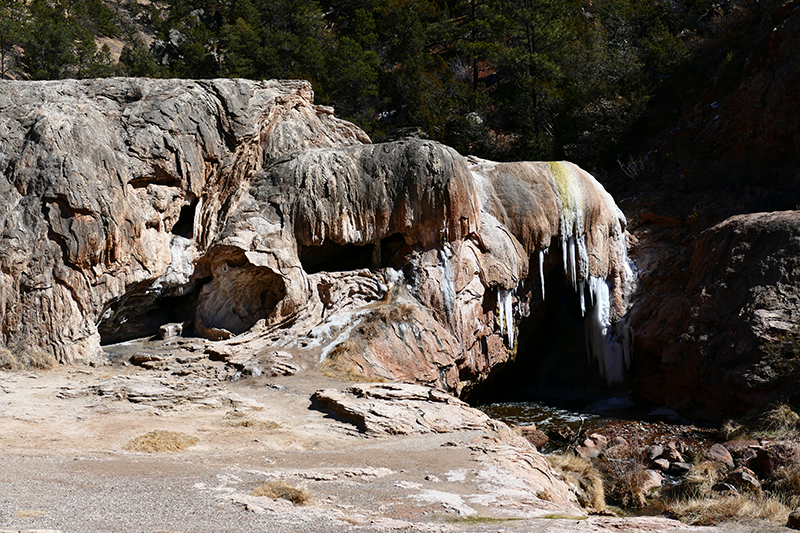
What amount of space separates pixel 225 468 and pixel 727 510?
6.03 m

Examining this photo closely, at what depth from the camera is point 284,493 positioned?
711 centimetres

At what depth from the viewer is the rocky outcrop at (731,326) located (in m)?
14.4

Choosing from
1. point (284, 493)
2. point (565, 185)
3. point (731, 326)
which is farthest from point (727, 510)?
point (565, 185)

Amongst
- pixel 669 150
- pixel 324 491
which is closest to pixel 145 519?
pixel 324 491

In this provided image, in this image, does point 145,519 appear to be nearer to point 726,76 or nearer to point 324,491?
point 324,491

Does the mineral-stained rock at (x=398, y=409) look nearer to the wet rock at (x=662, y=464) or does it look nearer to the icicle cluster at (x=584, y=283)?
the wet rock at (x=662, y=464)

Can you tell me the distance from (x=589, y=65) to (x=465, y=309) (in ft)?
50.0

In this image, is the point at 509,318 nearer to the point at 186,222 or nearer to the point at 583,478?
the point at 583,478

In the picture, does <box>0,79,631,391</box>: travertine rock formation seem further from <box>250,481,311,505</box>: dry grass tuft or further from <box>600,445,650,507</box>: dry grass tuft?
<box>250,481,311,505</box>: dry grass tuft

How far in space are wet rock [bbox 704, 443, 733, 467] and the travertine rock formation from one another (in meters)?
5.51

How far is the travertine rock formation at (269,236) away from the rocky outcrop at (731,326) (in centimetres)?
181

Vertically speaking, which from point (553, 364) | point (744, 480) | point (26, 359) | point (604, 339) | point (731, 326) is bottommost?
point (744, 480)

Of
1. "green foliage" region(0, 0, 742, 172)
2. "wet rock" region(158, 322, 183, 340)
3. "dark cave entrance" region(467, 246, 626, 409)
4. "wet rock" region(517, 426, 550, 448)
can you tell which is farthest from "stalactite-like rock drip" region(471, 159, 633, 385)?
"wet rock" region(158, 322, 183, 340)

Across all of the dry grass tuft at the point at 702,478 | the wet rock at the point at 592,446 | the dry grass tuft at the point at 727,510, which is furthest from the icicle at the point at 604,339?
the dry grass tuft at the point at 727,510
